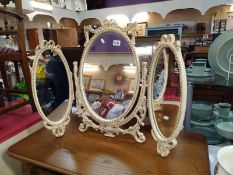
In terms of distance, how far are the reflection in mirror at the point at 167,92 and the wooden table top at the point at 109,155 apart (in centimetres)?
8

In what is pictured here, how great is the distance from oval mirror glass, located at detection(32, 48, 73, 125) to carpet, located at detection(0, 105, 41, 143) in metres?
Answer: 0.10

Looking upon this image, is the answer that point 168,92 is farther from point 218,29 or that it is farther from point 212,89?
point 218,29

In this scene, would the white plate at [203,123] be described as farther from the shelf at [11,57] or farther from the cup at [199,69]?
the shelf at [11,57]

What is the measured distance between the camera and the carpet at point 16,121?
75 centimetres

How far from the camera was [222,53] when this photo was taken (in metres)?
0.73

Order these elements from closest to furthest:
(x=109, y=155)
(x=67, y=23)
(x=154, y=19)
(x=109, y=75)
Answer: (x=109, y=155) → (x=109, y=75) → (x=154, y=19) → (x=67, y=23)

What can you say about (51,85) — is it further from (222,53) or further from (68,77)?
(222,53)

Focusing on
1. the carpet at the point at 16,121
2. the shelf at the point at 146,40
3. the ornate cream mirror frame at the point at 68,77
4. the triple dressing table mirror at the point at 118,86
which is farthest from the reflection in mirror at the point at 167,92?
the carpet at the point at 16,121

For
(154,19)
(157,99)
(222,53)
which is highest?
(154,19)

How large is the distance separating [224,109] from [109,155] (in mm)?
462

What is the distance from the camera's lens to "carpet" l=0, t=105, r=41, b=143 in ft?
2.47

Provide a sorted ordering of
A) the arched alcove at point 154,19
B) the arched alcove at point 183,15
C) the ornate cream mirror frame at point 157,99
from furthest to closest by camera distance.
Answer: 1. the arched alcove at point 154,19
2. the arched alcove at point 183,15
3. the ornate cream mirror frame at point 157,99

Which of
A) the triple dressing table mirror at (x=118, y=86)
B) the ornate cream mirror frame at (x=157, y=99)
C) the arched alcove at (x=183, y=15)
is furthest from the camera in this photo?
the arched alcove at (x=183, y=15)

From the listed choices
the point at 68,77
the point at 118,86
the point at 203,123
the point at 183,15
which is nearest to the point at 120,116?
the point at 118,86
